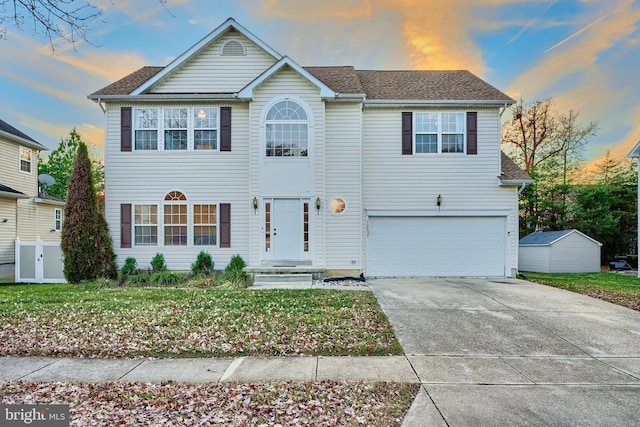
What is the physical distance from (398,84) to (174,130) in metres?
8.01

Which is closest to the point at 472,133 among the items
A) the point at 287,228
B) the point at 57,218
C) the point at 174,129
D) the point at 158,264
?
the point at 287,228

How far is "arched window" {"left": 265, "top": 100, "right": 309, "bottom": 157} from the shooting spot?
1070 cm

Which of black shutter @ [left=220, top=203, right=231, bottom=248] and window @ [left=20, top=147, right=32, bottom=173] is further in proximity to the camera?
window @ [left=20, top=147, right=32, bottom=173]

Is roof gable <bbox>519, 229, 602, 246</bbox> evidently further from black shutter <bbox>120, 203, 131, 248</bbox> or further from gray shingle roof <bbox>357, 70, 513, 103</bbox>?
black shutter <bbox>120, 203, 131, 248</bbox>

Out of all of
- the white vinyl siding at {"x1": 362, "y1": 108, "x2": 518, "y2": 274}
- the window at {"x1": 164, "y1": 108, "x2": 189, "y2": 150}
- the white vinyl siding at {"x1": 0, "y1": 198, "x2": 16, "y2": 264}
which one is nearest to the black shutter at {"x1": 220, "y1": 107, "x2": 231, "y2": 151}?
A: the window at {"x1": 164, "y1": 108, "x2": 189, "y2": 150}

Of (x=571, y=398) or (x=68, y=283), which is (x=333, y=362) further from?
(x=68, y=283)

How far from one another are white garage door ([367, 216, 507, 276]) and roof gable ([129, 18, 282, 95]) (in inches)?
274

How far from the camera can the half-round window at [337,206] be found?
10.9 meters

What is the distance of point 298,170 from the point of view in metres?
10.7

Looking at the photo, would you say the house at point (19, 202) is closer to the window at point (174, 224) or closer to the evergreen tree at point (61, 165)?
the window at point (174, 224)

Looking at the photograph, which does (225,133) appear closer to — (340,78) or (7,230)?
(340,78)

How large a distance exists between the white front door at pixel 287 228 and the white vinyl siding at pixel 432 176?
2456 mm

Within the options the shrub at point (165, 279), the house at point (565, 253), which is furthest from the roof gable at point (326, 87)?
the house at point (565, 253)

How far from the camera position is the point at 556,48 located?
14.1m
